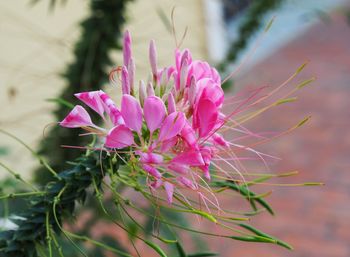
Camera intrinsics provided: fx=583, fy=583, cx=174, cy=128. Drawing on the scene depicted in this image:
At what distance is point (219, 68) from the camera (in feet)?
3.81

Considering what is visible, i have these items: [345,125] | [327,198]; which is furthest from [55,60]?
[345,125]

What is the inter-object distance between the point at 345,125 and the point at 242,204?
2.55 feet

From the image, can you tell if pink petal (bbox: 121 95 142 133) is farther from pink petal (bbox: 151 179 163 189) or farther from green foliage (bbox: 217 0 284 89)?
green foliage (bbox: 217 0 284 89)

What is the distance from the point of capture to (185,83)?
16.9 inches

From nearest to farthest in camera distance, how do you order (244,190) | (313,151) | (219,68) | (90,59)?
(244,190) → (90,59) → (219,68) → (313,151)

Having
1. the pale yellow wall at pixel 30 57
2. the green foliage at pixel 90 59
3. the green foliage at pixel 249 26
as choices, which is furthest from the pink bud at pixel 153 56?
the pale yellow wall at pixel 30 57

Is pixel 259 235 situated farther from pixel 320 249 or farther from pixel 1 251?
pixel 320 249

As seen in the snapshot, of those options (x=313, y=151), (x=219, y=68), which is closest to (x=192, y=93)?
(x=219, y=68)

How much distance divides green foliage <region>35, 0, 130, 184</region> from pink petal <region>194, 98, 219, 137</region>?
0.51 m

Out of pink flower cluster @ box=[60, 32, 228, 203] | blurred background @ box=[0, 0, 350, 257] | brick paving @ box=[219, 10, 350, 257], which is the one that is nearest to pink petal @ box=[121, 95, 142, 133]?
pink flower cluster @ box=[60, 32, 228, 203]

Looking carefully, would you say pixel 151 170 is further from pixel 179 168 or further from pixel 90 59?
pixel 90 59

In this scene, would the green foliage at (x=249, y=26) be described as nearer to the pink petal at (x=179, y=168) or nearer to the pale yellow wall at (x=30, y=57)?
the pale yellow wall at (x=30, y=57)

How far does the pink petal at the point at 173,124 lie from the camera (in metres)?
0.39

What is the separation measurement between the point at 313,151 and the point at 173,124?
234cm
